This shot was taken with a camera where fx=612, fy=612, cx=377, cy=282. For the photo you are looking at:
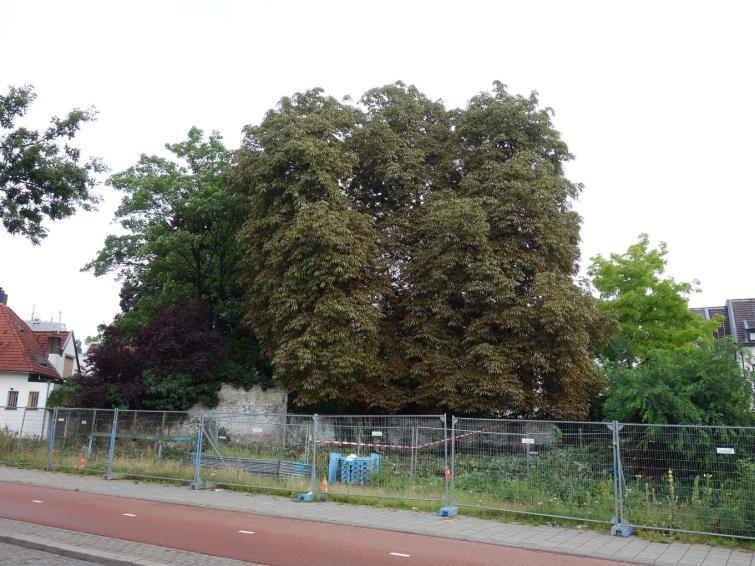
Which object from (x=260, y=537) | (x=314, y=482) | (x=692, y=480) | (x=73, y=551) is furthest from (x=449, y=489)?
(x=73, y=551)

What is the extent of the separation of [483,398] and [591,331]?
240 inches

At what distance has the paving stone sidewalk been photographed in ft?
29.2

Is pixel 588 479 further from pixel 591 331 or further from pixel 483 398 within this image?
pixel 591 331

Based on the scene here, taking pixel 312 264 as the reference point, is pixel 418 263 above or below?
above

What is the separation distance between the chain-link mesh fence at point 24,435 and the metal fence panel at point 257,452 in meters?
7.56

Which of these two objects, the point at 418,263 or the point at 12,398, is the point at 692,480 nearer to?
the point at 418,263

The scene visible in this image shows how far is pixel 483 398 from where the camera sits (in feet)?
72.0

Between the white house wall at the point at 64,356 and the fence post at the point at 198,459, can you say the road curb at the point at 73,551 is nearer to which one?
the fence post at the point at 198,459

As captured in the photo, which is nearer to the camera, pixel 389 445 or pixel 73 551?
pixel 73 551

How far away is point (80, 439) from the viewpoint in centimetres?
1906

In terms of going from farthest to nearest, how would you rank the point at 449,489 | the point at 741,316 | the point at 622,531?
the point at 741,316, the point at 449,489, the point at 622,531

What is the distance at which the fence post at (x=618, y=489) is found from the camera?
1027cm

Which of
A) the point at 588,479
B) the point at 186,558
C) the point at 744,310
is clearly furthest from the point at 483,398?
the point at 744,310

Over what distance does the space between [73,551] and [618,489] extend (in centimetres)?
859
